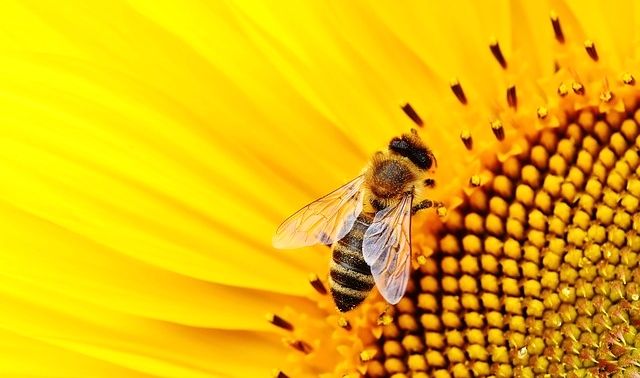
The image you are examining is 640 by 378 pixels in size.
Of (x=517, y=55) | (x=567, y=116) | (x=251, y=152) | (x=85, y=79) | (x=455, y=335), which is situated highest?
(x=85, y=79)

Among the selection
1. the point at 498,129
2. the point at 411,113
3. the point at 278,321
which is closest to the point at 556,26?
the point at 498,129

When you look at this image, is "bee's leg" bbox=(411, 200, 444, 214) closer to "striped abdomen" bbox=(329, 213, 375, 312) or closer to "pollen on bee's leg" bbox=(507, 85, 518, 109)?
"striped abdomen" bbox=(329, 213, 375, 312)

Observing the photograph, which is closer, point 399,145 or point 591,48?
point 399,145

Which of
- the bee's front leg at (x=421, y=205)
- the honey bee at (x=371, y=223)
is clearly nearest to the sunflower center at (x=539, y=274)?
the bee's front leg at (x=421, y=205)

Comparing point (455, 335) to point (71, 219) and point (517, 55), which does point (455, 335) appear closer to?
point (517, 55)

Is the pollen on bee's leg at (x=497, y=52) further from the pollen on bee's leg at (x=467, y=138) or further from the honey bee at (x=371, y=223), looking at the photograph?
the honey bee at (x=371, y=223)

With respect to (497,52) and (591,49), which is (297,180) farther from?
(591,49)

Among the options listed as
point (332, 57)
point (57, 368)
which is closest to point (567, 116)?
point (332, 57)
